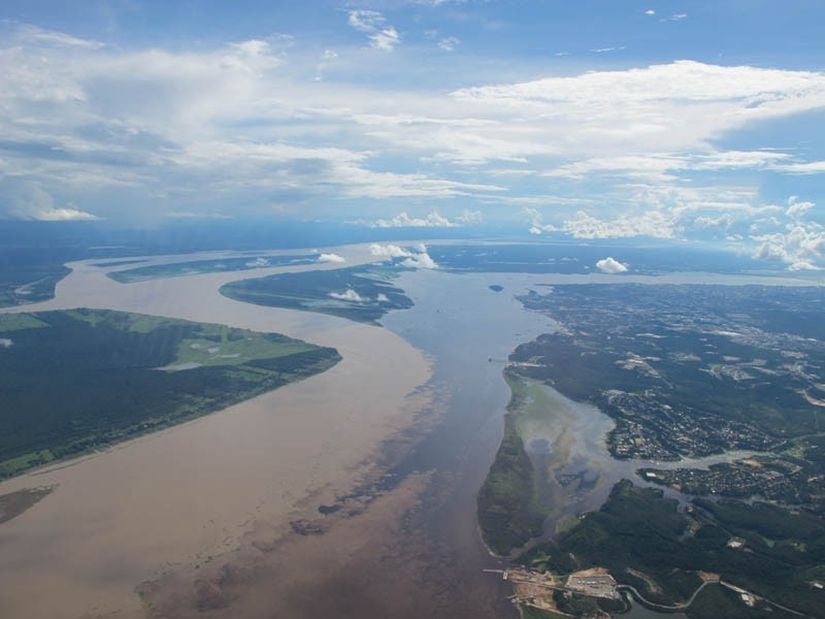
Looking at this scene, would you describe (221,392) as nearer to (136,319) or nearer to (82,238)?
(136,319)

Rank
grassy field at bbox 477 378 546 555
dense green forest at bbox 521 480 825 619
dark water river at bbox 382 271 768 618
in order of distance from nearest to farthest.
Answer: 1. dense green forest at bbox 521 480 825 619
2. dark water river at bbox 382 271 768 618
3. grassy field at bbox 477 378 546 555

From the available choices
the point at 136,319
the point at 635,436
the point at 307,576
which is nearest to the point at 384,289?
the point at 136,319

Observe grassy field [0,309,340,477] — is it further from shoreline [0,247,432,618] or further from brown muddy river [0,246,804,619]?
brown muddy river [0,246,804,619]

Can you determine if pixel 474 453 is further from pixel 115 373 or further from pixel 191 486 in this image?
pixel 115 373

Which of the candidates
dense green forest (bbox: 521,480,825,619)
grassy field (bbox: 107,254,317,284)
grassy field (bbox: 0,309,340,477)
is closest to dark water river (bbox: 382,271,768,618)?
dense green forest (bbox: 521,480,825,619)

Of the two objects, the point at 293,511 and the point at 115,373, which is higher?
the point at 115,373

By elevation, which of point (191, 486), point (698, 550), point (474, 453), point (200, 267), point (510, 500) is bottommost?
point (698, 550)

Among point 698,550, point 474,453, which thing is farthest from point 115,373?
point 698,550

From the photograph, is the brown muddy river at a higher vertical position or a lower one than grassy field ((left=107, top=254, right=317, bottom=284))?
lower
